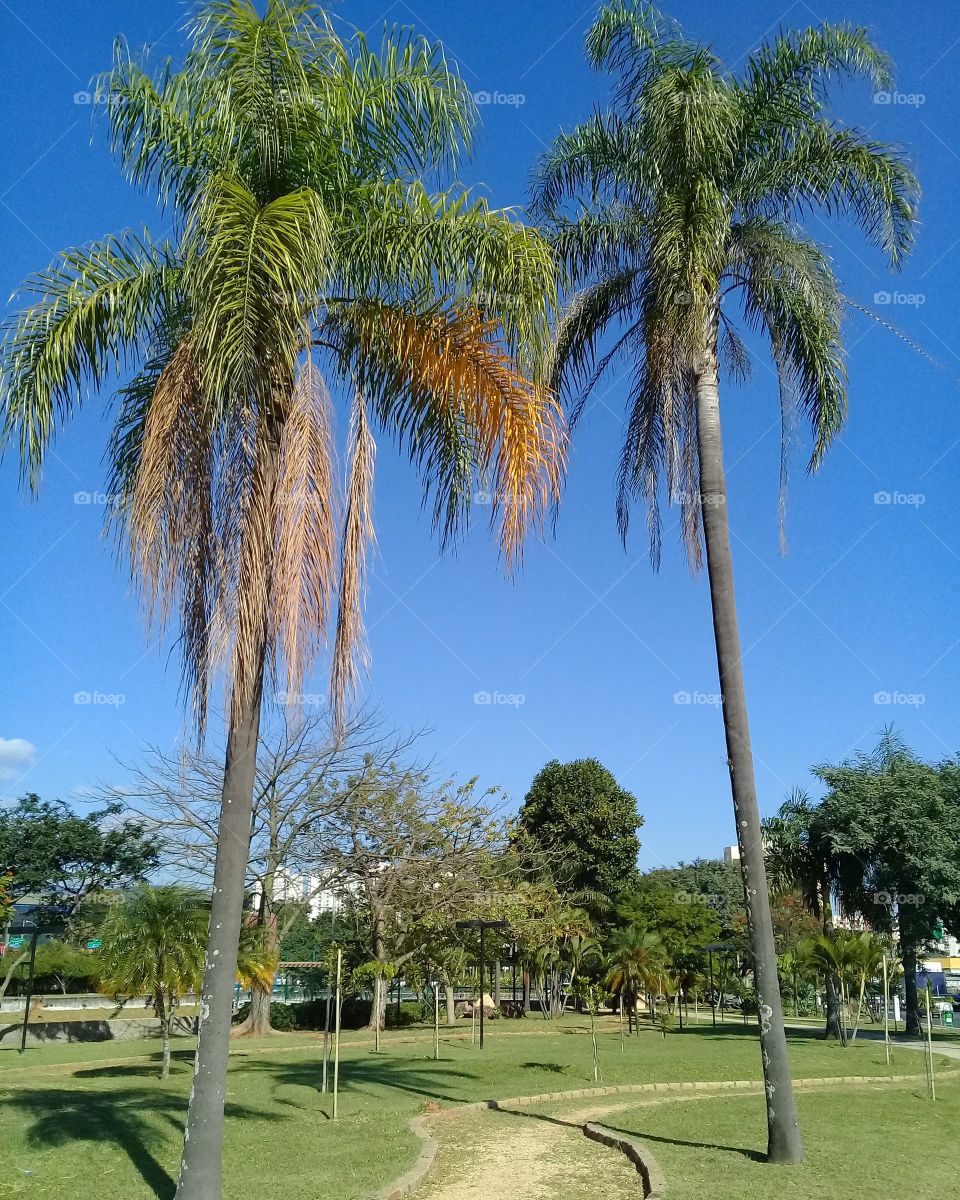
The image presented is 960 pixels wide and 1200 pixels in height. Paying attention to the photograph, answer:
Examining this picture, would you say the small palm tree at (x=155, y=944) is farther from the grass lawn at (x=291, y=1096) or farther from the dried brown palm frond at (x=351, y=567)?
the dried brown palm frond at (x=351, y=567)

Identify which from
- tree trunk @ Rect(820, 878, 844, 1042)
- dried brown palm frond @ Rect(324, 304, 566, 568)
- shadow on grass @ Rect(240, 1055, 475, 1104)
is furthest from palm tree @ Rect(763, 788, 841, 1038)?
dried brown palm frond @ Rect(324, 304, 566, 568)

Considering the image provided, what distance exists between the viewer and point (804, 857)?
93.9 ft

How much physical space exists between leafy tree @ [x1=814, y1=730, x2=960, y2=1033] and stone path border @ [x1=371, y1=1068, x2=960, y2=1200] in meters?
7.48

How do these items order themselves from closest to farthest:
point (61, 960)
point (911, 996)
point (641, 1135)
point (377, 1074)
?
point (641, 1135) → point (377, 1074) → point (911, 996) → point (61, 960)

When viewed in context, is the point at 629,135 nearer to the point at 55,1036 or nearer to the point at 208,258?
the point at 208,258

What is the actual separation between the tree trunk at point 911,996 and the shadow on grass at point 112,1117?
20.9 m

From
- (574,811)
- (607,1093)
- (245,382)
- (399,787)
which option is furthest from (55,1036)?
(245,382)

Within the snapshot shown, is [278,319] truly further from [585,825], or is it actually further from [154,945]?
[585,825]

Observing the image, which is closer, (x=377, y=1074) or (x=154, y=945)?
(x=154, y=945)

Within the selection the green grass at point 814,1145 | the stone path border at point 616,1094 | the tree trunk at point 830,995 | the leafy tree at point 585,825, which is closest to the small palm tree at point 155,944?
the stone path border at point 616,1094

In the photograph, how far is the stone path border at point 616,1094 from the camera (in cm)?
909

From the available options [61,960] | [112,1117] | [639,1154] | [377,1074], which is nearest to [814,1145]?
[639,1154]

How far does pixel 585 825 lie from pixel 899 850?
17896mm

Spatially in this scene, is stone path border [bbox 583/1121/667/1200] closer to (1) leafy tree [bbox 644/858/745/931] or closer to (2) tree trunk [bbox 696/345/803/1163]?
(2) tree trunk [bbox 696/345/803/1163]
